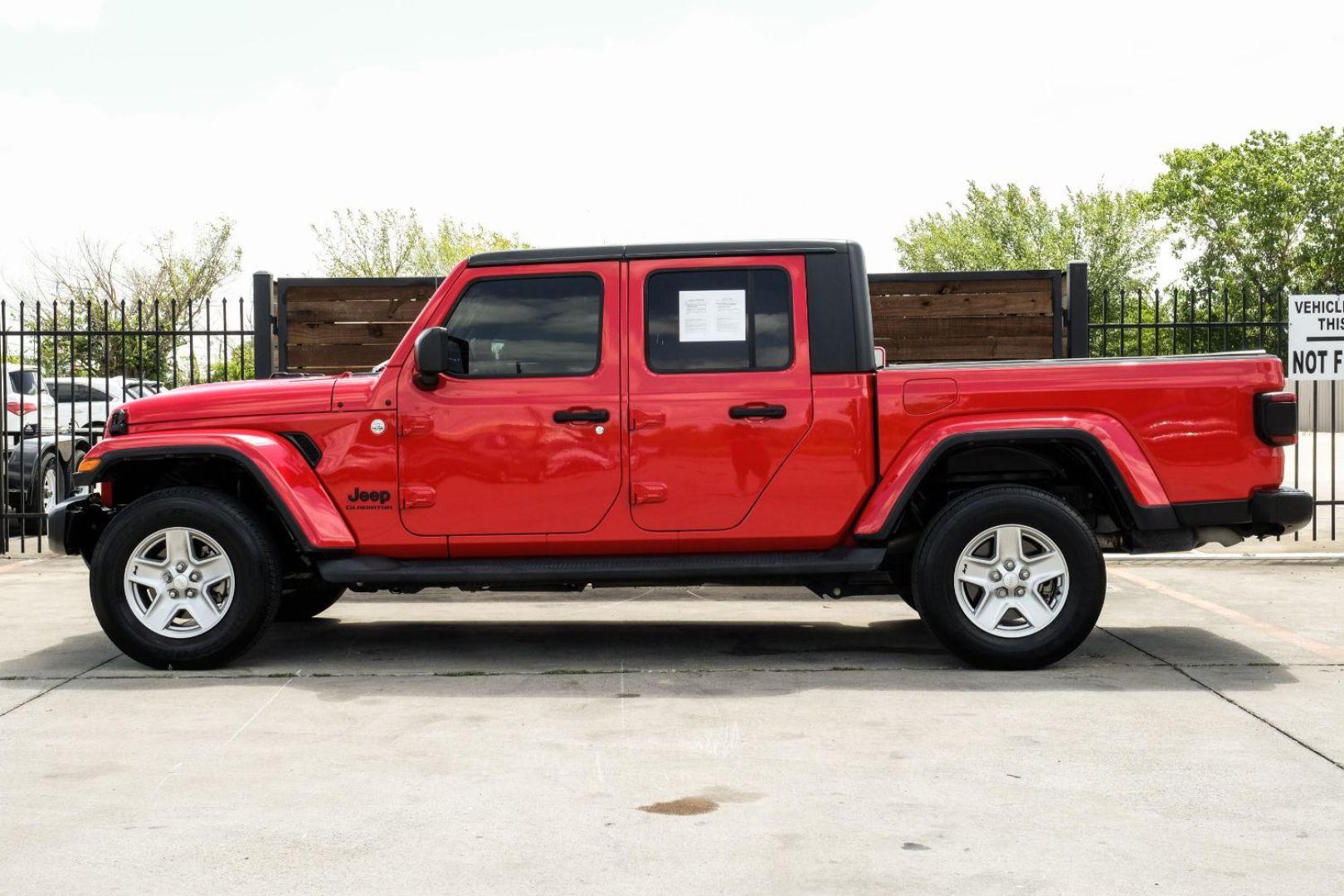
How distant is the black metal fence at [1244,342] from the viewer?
10961 millimetres

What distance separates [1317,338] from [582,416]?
745cm

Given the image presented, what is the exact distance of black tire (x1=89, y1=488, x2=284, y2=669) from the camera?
6.38 m

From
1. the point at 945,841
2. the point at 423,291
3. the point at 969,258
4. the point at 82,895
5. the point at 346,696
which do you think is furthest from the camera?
the point at 969,258

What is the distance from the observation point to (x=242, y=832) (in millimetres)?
4051

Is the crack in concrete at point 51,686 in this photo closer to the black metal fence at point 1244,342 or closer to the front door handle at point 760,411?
the front door handle at point 760,411

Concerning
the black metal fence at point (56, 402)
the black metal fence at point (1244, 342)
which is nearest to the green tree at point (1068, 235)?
the black metal fence at point (1244, 342)

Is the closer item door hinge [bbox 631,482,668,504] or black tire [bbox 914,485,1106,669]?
black tire [bbox 914,485,1106,669]

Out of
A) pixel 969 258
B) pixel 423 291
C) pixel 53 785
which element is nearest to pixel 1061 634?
pixel 53 785

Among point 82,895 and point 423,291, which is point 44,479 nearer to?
point 423,291

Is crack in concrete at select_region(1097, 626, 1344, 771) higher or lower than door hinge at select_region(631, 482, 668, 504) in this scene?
lower

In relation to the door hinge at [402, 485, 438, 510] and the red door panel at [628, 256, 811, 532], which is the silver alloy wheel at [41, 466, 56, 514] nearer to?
the door hinge at [402, 485, 438, 510]

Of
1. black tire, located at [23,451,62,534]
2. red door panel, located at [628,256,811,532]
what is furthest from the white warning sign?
black tire, located at [23,451,62,534]

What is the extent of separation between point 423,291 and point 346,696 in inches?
201

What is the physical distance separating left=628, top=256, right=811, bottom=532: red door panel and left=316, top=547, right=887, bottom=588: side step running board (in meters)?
0.18
